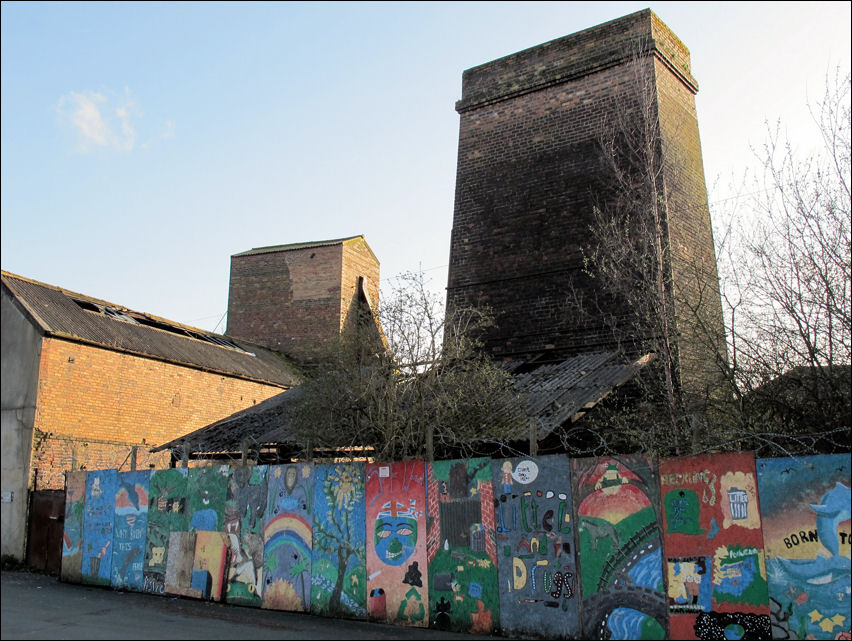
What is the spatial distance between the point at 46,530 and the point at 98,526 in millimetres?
2704

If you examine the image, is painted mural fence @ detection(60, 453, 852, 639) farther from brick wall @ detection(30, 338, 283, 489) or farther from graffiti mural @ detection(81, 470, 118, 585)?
brick wall @ detection(30, 338, 283, 489)

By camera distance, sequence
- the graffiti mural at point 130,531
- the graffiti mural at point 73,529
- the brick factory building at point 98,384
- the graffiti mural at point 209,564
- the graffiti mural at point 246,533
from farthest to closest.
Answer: the brick factory building at point 98,384 → the graffiti mural at point 73,529 → the graffiti mural at point 130,531 → the graffiti mural at point 209,564 → the graffiti mural at point 246,533

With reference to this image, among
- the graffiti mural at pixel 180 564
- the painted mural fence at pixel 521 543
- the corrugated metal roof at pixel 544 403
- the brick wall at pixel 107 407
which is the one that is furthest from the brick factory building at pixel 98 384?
the painted mural fence at pixel 521 543

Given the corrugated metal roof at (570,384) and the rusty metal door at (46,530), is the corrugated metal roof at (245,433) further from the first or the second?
the corrugated metal roof at (570,384)

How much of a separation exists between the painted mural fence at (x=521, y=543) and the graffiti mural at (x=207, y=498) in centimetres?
3

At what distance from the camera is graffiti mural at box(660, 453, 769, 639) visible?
6984mm

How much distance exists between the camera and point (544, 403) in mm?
12117

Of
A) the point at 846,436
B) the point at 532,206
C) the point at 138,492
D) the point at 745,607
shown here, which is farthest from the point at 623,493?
the point at 532,206

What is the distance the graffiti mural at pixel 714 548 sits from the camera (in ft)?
22.9

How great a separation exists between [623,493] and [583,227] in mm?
9257

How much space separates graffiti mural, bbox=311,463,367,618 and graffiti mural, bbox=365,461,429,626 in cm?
16

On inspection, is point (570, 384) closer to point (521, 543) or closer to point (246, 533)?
point (521, 543)

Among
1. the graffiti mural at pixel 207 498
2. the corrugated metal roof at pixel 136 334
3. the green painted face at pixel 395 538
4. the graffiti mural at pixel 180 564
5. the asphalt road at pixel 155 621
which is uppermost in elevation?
the corrugated metal roof at pixel 136 334

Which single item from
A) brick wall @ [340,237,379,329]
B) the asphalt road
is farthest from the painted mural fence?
brick wall @ [340,237,379,329]
